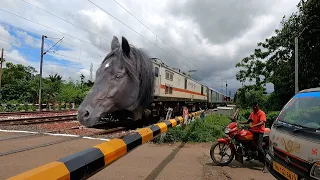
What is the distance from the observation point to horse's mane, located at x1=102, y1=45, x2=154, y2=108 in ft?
8.00

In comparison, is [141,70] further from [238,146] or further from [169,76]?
[169,76]

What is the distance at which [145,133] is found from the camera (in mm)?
3904

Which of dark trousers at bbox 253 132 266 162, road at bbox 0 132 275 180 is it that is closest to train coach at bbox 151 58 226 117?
road at bbox 0 132 275 180

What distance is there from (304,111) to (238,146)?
7.65ft

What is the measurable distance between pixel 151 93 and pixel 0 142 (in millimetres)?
7766

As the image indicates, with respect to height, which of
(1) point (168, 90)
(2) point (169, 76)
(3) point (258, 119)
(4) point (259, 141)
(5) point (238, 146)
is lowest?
(5) point (238, 146)

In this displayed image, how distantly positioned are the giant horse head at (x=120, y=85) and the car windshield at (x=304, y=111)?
2.50 metres

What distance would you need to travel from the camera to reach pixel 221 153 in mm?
6258

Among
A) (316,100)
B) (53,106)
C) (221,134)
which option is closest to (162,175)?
(316,100)

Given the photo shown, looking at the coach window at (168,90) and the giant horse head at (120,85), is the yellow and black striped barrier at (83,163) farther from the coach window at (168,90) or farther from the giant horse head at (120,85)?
the coach window at (168,90)

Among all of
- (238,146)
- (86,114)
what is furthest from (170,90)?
(86,114)

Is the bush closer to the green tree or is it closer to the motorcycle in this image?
the motorcycle

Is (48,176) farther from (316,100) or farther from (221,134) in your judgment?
(221,134)

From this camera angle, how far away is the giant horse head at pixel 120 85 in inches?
96.4
